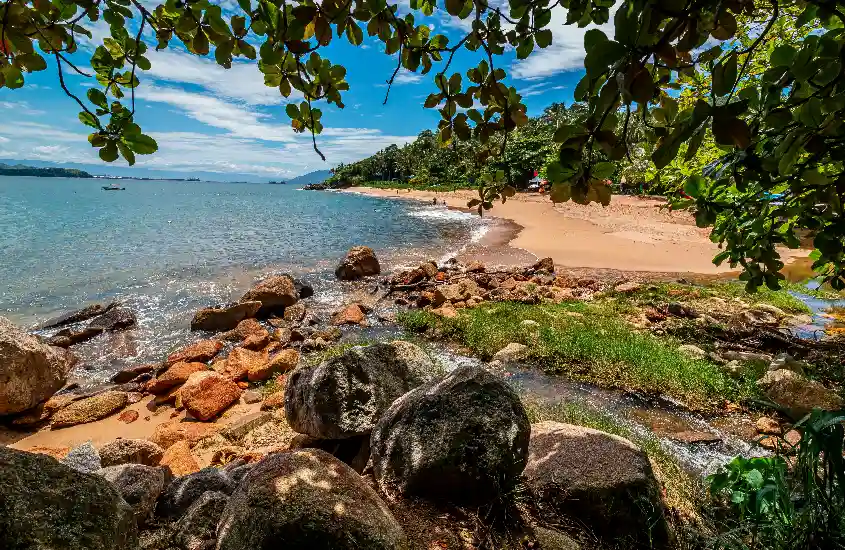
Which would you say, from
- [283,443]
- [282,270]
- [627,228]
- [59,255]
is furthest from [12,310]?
[627,228]

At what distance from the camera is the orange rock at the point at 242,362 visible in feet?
29.5

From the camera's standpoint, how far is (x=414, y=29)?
2.12 m

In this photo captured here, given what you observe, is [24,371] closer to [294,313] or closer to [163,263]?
[294,313]

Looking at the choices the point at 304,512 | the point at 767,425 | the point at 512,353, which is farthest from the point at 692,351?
the point at 304,512

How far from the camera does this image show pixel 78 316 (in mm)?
13016

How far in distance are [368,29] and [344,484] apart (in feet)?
7.55

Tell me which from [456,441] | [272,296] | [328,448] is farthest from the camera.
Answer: [272,296]

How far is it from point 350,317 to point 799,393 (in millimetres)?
9904

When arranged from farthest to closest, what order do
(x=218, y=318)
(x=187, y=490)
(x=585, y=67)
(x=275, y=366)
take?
(x=218, y=318) → (x=275, y=366) → (x=187, y=490) → (x=585, y=67)

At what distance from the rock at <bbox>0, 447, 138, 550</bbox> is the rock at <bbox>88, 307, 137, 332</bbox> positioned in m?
12.2

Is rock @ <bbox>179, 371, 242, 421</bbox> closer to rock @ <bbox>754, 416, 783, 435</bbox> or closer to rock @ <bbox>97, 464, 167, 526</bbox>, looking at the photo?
rock @ <bbox>97, 464, 167, 526</bbox>

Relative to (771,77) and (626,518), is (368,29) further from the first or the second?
(626,518)

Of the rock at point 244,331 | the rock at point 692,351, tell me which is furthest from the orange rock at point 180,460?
the rock at point 692,351

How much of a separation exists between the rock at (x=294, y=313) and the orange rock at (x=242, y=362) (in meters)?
2.88
